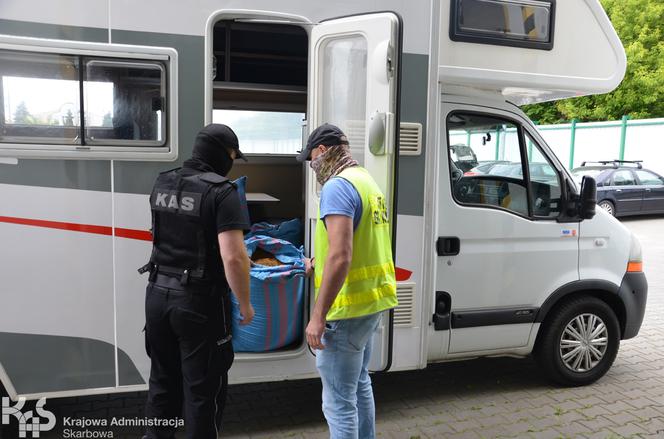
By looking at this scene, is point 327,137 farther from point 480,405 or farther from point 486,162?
point 480,405

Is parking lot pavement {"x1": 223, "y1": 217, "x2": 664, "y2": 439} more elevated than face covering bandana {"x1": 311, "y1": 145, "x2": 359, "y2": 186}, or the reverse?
face covering bandana {"x1": 311, "y1": 145, "x2": 359, "y2": 186}

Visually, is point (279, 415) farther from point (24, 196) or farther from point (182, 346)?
point (24, 196)

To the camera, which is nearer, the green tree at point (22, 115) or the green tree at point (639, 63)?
the green tree at point (22, 115)

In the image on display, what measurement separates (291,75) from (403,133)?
2082 mm

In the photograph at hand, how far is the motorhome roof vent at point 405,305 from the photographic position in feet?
11.8

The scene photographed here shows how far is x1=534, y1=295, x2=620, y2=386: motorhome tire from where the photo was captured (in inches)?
173

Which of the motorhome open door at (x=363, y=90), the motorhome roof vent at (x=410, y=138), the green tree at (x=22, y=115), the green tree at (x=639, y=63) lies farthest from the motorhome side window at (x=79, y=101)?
the green tree at (x=639, y=63)

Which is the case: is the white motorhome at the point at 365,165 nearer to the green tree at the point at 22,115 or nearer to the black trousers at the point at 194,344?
the green tree at the point at 22,115

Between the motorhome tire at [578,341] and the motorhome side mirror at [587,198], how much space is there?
636mm

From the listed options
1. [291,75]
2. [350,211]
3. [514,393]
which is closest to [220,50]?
[291,75]

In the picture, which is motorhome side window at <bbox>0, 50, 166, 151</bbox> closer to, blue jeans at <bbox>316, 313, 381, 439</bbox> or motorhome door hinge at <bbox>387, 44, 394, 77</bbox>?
motorhome door hinge at <bbox>387, 44, 394, 77</bbox>

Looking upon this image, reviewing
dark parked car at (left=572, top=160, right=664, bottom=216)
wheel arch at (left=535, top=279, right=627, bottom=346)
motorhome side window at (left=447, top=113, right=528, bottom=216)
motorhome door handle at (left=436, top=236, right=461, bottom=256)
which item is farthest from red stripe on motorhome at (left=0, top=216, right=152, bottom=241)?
dark parked car at (left=572, top=160, right=664, bottom=216)

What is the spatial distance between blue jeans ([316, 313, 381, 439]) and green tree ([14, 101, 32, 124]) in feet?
5.95

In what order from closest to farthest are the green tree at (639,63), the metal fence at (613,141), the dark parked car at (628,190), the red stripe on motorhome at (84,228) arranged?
the red stripe on motorhome at (84,228) → the dark parked car at (628,190) → the metal fence at (613,141) → the green tree at (639,63)
